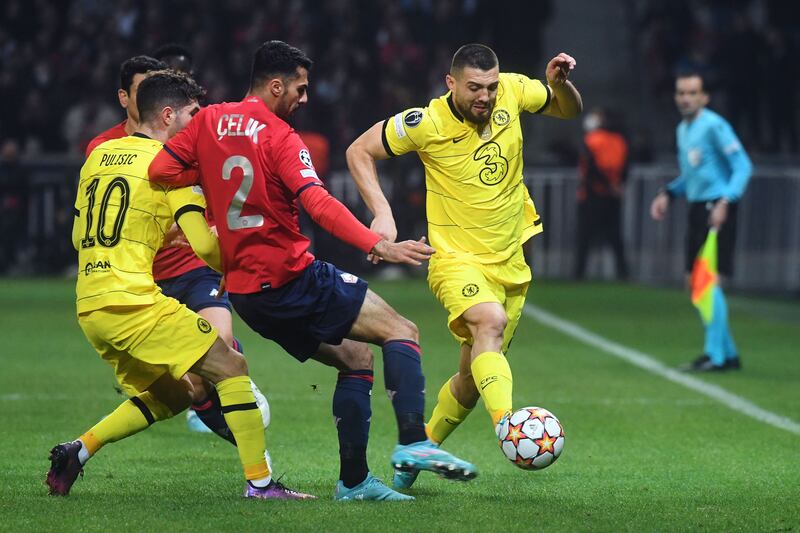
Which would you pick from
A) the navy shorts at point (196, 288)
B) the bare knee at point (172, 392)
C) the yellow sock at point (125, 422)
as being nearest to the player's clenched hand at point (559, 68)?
the navy shorts at point (196, 288)

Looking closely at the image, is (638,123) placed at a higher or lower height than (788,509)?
higher

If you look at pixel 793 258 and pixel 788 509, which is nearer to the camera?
pixel 788 509

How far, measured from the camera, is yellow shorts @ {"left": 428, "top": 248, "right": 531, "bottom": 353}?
6828mm

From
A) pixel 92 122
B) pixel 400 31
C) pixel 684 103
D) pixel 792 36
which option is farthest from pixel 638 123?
pixel 684 103

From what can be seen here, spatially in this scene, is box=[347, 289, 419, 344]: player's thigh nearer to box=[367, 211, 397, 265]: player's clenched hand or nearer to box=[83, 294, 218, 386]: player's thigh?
box=[367, 211, 397, 265]: player's clenched hand

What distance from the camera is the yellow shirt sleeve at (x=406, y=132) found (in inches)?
273

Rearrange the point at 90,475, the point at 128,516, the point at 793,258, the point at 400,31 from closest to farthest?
1. the point at 128,516
2. the point at 90,475
3. the point at 793,258
4. the point at 400,31

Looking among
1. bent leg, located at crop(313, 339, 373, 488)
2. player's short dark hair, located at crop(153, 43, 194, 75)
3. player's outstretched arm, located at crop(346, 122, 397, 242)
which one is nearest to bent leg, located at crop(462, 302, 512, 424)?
bent leg, located at crop(313, 339, 373, 488)

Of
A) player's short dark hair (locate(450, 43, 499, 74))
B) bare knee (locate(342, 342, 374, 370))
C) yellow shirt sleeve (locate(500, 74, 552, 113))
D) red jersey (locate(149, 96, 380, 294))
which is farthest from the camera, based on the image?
yellow shirt sleeve (locate(500, 74, 552, 113))

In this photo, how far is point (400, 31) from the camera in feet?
76.0

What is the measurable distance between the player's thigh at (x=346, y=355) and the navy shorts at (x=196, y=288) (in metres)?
1.51

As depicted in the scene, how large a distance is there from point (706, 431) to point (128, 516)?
4.00 meters

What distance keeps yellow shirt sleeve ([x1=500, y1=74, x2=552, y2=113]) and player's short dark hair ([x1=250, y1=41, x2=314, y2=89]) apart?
55.9 inches

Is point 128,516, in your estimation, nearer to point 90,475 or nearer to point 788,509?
point 90,475
